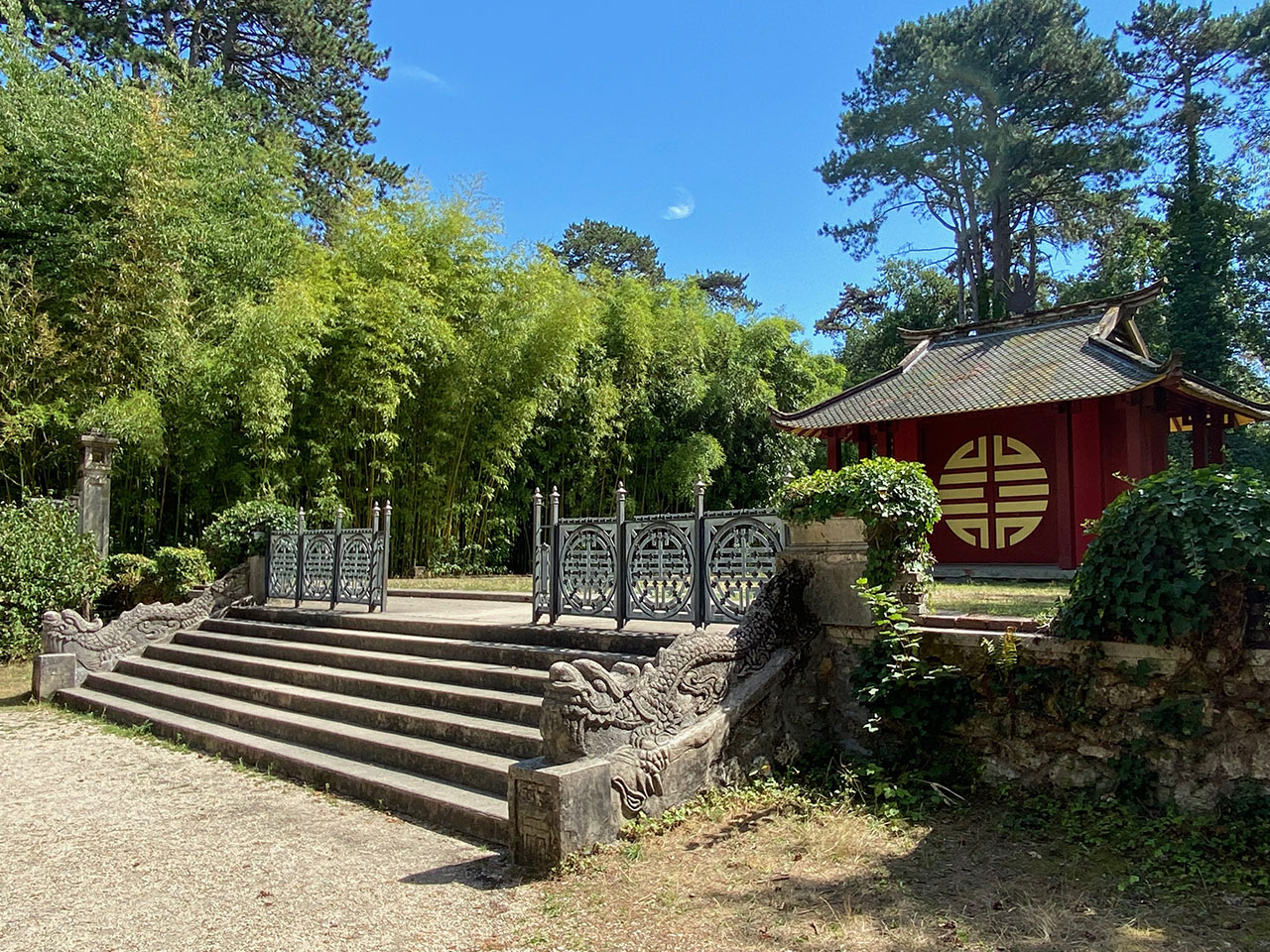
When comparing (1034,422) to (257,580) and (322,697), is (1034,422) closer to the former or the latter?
(322,697)

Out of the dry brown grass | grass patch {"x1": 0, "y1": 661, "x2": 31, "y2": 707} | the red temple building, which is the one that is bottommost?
grass patch {"x1": 0, "y1": 661, "x2": 31, "y2": 707}

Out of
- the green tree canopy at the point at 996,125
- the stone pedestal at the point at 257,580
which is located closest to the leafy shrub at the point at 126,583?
the stone pedestal at the point at 257,580

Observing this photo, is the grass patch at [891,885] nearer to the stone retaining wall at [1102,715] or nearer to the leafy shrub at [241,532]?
the stone retaining wall at [1102,715]

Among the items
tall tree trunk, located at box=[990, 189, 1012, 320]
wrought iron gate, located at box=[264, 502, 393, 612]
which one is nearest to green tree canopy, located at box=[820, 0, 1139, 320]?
tall tree trunk, located at box=[990, 189, 1012, 320]

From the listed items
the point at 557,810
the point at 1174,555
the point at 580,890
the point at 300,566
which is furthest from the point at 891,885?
the point at 300,566

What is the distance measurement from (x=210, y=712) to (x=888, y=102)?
73.6 ft

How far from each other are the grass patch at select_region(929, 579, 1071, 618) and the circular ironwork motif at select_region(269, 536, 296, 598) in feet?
20.3

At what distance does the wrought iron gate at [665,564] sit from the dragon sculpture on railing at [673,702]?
0.29m

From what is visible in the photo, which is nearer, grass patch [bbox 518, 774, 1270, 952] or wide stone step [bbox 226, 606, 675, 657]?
grass patch [bbox 518, 774, 1270, 952]

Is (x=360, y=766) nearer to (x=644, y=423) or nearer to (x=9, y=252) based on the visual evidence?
(x=9, y=252)

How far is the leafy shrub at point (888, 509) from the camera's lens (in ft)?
14.7

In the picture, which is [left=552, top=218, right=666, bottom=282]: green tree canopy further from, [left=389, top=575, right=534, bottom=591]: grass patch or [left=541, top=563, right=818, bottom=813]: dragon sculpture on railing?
[left=541, top=563, right=818, bottom=813]: dragon sculpture on railing

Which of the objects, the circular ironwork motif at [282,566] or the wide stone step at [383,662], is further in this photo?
the circular ironwork motif at [282,566]

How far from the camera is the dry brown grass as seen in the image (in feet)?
9.08
